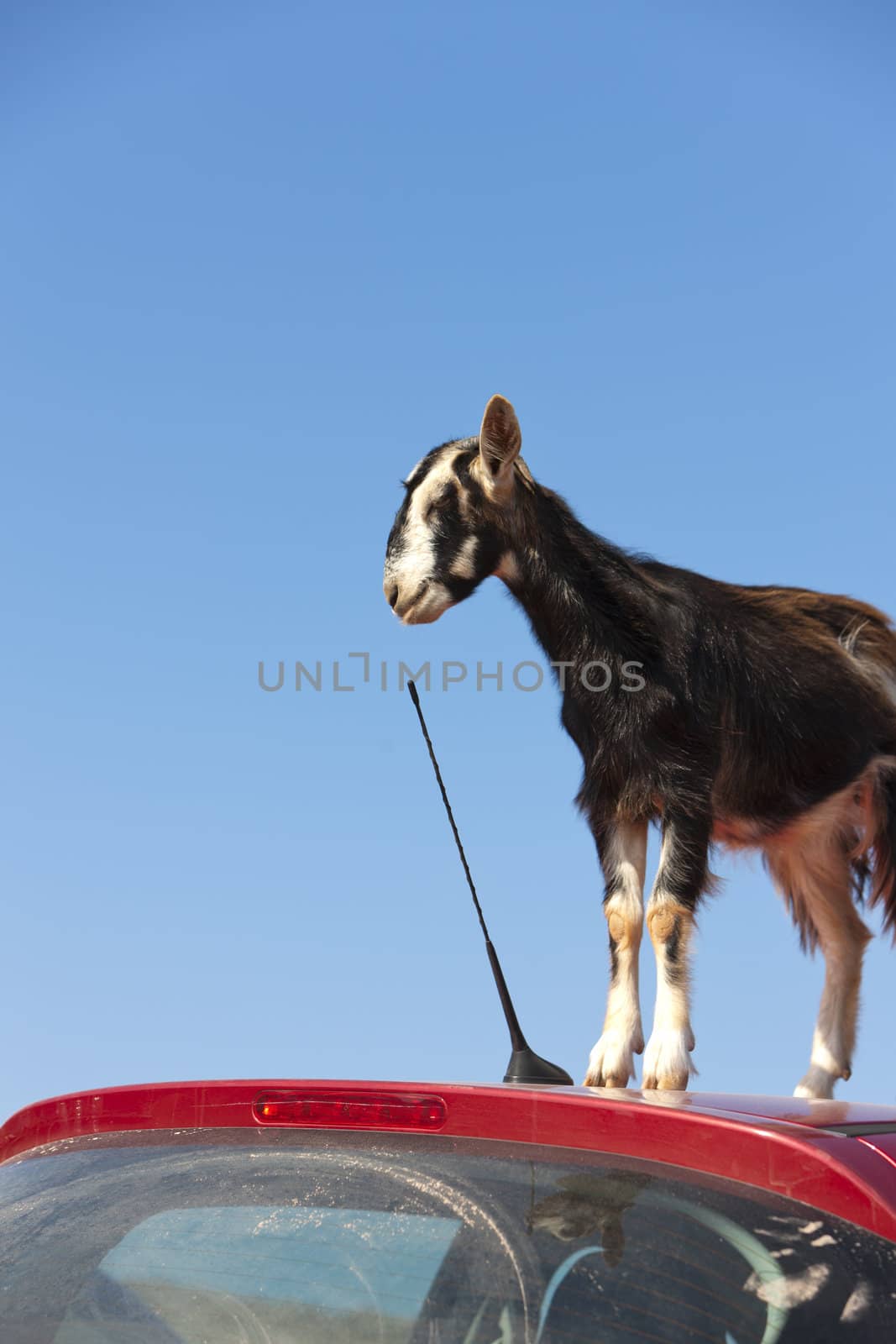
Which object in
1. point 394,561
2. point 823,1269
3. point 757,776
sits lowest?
point 823,1269

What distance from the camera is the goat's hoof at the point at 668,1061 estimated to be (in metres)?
4.11

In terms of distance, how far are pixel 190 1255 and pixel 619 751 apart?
2697mm

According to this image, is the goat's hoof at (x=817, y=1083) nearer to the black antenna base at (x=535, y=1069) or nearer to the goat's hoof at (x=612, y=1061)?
the goat's hoof at (x=612, y=1061)

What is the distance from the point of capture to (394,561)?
501 cm

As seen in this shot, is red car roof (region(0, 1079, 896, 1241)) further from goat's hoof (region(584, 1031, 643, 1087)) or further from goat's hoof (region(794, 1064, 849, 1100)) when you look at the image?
goat's hoof (region(794, 1064, 849, 1100))

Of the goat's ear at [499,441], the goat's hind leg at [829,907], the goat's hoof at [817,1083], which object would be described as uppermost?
the goat's ear at [499,441]

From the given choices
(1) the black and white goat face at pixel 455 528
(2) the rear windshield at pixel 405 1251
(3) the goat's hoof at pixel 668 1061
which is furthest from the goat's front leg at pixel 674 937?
(2) the rear windshield at pixel 405 1251

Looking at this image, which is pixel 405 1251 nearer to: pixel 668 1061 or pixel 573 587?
pixel 668 1061

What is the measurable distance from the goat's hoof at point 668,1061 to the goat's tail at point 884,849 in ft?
4.44

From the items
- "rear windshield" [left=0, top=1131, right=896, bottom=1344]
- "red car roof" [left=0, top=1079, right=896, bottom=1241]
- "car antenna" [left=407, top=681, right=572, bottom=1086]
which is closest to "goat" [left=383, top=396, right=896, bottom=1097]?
"car antenna" [left=407, top=681, right=572, bottom=1086]

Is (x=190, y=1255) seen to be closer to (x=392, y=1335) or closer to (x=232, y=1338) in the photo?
(x=232, y=1338)

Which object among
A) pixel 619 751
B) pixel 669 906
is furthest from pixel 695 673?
pixel 669 906

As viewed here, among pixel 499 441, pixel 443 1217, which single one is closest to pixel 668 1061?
pixel 499 441

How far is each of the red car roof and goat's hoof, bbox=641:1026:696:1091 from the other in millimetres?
1656
